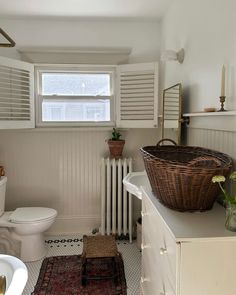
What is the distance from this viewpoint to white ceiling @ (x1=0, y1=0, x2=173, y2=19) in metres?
2.48

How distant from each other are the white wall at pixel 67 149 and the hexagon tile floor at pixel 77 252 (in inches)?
6.8

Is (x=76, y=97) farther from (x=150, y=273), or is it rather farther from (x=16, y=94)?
(x=150, y=273)

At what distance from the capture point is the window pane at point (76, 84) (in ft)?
9.98

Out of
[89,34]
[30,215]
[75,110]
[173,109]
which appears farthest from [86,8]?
[30,215]

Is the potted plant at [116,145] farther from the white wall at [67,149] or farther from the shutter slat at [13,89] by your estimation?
the shutter slat at [13,89]

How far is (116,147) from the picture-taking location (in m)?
2.93

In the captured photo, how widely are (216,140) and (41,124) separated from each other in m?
1.98

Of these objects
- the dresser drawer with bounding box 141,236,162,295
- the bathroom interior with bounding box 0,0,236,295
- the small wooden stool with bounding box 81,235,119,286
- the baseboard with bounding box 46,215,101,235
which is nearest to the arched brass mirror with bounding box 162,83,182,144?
the bathroom interior with bounding box 0,0,236,295

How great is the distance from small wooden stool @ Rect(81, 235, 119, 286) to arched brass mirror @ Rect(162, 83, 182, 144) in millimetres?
1023

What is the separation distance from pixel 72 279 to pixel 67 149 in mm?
1314

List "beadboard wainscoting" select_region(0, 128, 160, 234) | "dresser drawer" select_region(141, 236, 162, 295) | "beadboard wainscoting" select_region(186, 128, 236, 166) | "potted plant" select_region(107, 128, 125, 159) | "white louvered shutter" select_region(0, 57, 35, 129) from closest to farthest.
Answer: "dresser drawer" select_region(141, 236, 162, 295) < "beadboard wainscoting" select_region(186, 128, 236, 166) < "white louvered shutter" select_region(0, 57, 35, 129) < "potted plant" select_region(107, 128, 125, 159) < "beadboard wainscoting" select_region(0, 128, 160, 234)

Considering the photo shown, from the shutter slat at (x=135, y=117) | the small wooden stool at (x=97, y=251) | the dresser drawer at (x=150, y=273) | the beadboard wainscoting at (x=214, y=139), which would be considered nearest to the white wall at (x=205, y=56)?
the beadboard wainscoting at (x=214, y=139)

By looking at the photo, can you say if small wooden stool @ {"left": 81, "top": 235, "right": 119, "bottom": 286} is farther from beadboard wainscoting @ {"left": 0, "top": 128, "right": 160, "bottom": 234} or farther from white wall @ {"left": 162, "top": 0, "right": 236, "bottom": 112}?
white wall @ {"left": 162, "top": 0, "right": 236, "bottom": 112}

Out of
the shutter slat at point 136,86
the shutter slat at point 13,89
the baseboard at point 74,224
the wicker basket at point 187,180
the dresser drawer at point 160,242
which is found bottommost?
the baseboard at point 74,224
